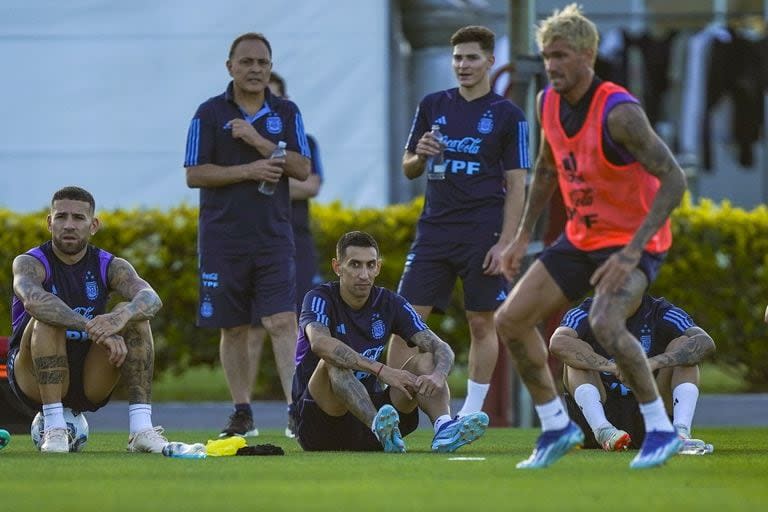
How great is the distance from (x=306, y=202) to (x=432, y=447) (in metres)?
3.48

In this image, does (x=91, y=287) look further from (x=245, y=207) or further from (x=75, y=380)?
(x=245, y=207)

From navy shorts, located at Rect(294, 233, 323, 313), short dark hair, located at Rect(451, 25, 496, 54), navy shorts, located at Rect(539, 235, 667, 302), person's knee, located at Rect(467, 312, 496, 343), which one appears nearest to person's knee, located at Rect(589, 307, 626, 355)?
navy shorts, located at Rect(539, 235, 667, 302)

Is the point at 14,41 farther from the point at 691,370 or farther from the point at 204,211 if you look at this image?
the point at 691,370

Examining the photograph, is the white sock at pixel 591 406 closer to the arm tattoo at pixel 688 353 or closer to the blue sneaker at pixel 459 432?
the arm tattoo at pixel 688 353

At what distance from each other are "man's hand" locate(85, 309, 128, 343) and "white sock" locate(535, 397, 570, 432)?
241cm

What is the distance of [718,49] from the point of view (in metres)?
20.8

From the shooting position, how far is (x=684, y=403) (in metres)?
9.43

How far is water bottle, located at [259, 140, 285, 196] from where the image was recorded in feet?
35.5

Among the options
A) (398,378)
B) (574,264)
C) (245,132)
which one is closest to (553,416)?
(574,264)

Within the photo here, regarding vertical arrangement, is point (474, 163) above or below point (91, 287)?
above

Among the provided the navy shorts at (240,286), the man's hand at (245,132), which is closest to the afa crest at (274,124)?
the man's hand at (245,132)

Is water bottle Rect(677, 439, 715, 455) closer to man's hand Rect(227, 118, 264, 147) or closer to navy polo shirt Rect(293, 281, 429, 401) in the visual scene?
navy polo shirt Rect(293, 281, 429, 401)

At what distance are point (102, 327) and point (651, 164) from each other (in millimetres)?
3068

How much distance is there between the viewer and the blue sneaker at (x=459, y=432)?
9.17m
